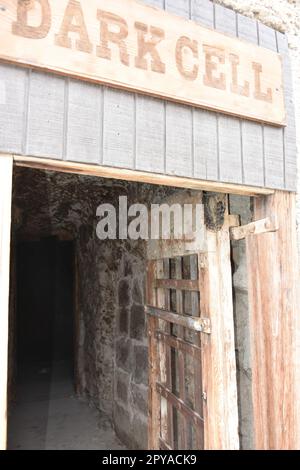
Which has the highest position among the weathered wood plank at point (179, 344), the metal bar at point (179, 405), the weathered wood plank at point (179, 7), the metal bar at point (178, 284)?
the weathered wood plank at point (179, 7)

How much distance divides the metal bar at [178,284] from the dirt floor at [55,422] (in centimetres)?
166

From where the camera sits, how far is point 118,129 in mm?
1087

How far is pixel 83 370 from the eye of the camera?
4.00 metres

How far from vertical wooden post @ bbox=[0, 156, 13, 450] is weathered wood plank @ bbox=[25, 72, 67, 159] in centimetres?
9

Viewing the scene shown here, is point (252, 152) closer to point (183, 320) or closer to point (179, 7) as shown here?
point (179, 7)

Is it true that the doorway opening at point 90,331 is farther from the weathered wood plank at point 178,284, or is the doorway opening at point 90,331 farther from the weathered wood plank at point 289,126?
the weathered wood plank at point 289,126

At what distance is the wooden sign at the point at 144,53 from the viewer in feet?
3.22

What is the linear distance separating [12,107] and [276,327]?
1162 millimetres

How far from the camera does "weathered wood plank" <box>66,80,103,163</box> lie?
1013 mm

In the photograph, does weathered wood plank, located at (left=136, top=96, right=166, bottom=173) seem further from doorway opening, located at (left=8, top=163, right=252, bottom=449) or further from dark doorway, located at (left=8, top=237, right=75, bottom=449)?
dark doorway, located at (left=8, top=237, right=75, bottom=449)

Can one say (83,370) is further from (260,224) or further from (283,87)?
(283,87)

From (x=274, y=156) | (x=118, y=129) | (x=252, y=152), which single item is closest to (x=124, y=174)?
(x=118, y=129)

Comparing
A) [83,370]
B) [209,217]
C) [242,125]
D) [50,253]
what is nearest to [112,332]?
[83,370]

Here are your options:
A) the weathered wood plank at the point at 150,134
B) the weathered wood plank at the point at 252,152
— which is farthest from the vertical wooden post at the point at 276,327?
the weathered wood plank at the point at 150,134
